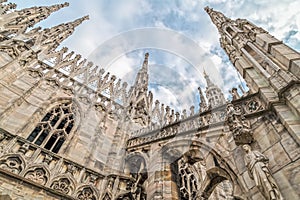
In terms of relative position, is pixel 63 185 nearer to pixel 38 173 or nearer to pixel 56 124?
pixel 38 173

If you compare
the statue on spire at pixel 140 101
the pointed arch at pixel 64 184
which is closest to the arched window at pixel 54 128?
the pointed arch at pixel 64 184

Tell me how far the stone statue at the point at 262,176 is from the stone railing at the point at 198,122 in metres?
1.55

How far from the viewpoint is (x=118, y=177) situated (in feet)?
22.2

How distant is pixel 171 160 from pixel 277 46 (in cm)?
505

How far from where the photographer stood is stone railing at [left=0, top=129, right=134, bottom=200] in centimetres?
561

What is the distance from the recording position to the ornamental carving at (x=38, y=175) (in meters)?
5.67

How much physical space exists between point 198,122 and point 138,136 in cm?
276

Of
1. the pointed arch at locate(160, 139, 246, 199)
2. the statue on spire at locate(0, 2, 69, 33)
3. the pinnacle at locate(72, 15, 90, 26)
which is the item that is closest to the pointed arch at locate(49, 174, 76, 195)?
the pointed arch at locate(160, 139, 246, 199)

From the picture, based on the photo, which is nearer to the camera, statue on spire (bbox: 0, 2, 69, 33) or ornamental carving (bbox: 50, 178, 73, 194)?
Answer: ornamental carving (bbox: 50, 178, 73, 194)

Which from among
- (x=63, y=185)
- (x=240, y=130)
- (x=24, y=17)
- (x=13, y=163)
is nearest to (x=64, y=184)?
(x=63, y=185)

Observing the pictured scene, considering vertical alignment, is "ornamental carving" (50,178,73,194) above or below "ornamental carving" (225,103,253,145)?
below

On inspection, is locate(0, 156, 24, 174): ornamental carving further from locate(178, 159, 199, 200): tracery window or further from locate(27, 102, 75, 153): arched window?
locate(178, 159, 199, 200): tracery window

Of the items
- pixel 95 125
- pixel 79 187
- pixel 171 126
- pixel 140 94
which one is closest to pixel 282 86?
pixel 171 126

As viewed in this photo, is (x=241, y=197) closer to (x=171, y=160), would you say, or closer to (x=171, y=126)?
(x=171, y=160)
